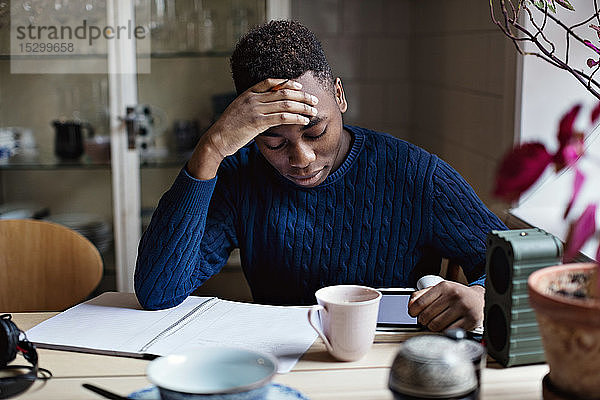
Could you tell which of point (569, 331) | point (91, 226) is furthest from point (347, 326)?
point (91, 226)

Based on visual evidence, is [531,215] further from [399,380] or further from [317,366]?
[399,380]

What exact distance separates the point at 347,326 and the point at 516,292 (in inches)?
9.3

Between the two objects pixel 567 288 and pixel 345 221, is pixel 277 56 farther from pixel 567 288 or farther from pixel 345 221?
pixel 567 288

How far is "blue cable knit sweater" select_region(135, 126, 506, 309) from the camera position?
1.48 meters

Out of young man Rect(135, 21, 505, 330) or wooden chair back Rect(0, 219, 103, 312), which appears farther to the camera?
wooden chair back Rect(0, 219, 103, 312)

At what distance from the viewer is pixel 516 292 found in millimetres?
979

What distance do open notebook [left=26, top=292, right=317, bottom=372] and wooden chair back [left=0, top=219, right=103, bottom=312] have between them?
41cm

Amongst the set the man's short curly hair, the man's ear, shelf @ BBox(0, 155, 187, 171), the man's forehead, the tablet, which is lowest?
the tablet

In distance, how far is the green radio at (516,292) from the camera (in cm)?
98

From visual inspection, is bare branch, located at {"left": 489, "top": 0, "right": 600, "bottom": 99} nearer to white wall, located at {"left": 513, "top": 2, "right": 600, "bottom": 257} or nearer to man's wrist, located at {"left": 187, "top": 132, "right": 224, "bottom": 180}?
white wall, located at {"left": 513, "top": 2, "right": 600, "bottom": 257}

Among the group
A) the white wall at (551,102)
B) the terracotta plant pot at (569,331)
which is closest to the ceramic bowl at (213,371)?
the terracotta plant pot at (569,331)

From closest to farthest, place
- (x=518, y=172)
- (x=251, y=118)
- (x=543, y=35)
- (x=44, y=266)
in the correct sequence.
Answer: (x=518, y=172), (x=251, y=118), (x=543, y=35), (x=44, y=266)

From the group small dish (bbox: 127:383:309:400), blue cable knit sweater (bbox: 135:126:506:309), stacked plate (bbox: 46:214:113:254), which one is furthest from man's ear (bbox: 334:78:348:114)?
stacked plate (bbox: 46:214:113:254)

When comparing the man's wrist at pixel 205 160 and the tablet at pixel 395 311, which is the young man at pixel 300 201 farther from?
the tablet at pixel 395 311
